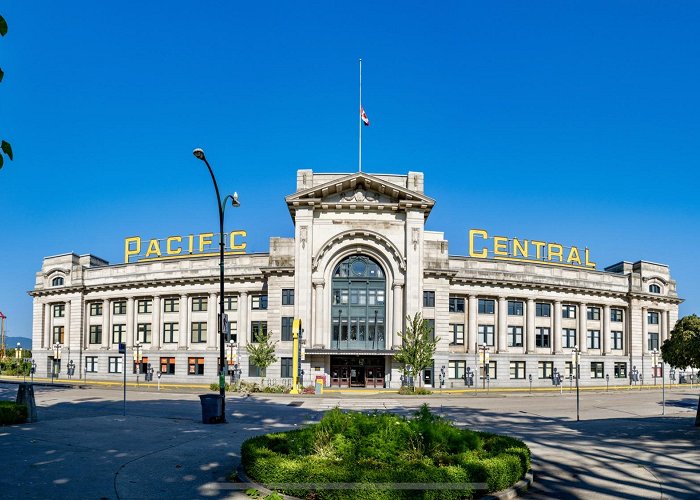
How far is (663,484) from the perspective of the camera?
13.5 metres

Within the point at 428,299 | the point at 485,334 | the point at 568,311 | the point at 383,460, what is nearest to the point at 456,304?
the point at 485,334

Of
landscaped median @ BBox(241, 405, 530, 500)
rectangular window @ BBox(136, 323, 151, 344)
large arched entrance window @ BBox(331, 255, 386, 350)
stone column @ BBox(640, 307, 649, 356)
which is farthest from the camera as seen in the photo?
stone column @ BBox(640, 307, 649, 356)

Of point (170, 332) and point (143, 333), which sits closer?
point (170, 332)

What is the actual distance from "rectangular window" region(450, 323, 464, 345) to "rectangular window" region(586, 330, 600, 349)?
17.5 metres

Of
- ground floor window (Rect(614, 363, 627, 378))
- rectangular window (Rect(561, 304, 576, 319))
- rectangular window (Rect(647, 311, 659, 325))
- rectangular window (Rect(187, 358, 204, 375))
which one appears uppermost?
rectangular window (Rect(561, 304, 576, 319))

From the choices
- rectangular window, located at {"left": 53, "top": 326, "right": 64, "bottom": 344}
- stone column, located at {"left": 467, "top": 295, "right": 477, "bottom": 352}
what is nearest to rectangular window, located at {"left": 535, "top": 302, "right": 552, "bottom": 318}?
stone column, located at {"left": 467, "top": 295, "right": 477, "bottom": 352}

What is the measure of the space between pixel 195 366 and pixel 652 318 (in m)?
58.2

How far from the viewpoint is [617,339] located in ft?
234

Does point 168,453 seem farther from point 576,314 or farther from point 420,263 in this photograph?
point 576,314

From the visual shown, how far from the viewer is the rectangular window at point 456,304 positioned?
6356cm

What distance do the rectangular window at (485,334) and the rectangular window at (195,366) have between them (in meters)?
31.9

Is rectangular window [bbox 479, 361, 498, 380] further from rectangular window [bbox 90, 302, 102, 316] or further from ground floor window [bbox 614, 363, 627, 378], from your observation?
rectangular window [bbox 90, 302, 102, 316]

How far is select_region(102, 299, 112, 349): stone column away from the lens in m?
69.5

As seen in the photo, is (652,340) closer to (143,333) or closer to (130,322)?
(143,333)
